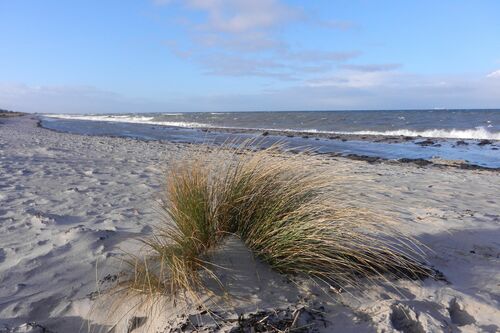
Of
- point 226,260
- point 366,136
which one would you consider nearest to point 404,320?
point 226,260

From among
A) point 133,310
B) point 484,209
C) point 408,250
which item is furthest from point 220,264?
point 484,209

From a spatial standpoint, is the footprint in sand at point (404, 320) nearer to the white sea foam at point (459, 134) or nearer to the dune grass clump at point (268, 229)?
the dune grass clump at point (268, 229)

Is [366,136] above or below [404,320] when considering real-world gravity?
below

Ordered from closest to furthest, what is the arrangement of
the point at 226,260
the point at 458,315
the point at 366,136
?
the point at 458,315
the point at 226,260
the point at 366,136

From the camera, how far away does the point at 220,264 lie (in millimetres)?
2836

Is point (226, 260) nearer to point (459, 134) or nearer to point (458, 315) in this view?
point (458, 315)

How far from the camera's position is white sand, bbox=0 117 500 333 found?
97.2 inches

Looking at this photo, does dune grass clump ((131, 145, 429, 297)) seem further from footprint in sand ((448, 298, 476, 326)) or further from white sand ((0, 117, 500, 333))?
footprint in sand ((448, 298, 476, 326))

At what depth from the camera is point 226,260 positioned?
Result: 287cm

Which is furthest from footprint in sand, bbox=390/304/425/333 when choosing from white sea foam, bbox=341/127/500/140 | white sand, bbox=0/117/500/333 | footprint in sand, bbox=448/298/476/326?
white sea foam, bbox=341/127/500/140

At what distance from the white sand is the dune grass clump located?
0.15 m

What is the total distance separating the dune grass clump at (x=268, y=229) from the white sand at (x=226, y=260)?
0.49 feet

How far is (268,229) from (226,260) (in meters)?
0.37

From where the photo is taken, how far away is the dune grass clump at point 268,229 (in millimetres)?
2781
